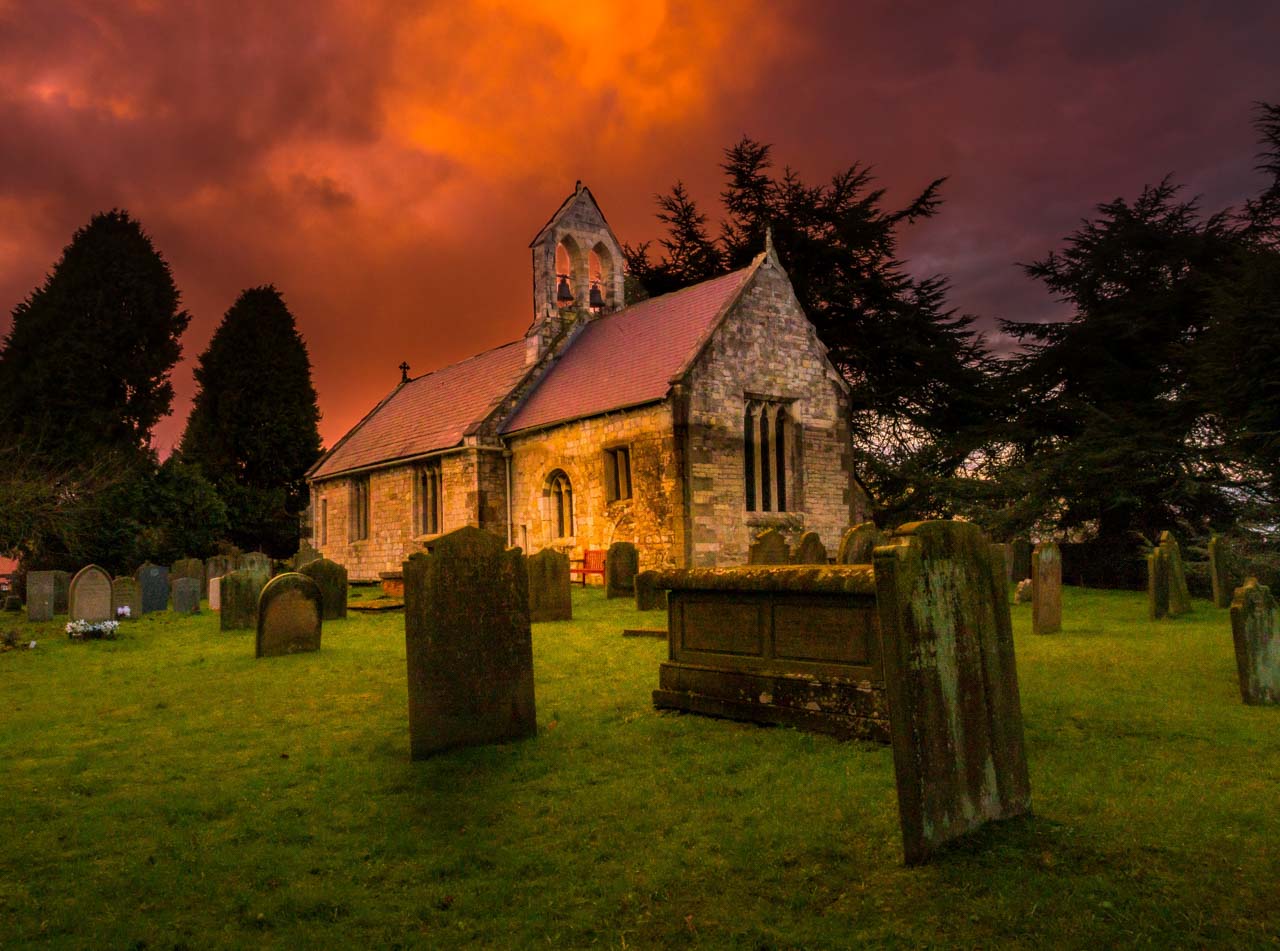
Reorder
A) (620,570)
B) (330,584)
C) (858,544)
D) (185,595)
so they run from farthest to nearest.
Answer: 1. (185,595)
2. (620,570)
3. (330,584)
4. (858,544)

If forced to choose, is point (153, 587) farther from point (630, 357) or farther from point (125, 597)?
point (630, 357)

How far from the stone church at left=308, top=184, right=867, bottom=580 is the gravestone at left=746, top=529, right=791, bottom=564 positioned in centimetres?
450

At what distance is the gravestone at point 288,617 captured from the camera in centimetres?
1064

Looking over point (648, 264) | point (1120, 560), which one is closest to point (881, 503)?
point (1120, 560)

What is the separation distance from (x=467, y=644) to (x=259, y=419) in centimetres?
3384

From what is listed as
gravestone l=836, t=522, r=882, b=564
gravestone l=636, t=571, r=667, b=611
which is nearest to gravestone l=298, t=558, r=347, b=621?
gravestone l=636, t=571, r=667, b=611

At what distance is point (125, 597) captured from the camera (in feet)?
51.0

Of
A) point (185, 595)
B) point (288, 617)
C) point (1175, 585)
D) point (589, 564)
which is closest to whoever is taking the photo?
point (288, 617)

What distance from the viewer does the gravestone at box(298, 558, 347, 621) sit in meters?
14.7

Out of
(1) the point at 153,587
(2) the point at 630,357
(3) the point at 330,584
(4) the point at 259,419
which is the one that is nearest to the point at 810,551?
(3) the point at 330,584

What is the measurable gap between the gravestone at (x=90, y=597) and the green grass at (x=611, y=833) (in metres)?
7.01

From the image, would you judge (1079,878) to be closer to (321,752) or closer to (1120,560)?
(321,752)

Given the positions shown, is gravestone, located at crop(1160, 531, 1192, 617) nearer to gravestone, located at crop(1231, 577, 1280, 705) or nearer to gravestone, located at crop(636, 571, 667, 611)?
gravestone, located at crop(1231, 577, 1280, 705)

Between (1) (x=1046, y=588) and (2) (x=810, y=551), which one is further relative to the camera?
(2) (x=810, y=551)
